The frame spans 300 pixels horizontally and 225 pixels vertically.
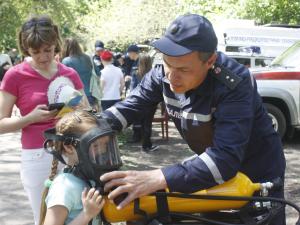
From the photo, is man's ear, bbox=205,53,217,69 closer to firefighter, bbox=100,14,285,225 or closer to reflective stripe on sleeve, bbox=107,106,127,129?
firefighter, bbox=100,14,285,225

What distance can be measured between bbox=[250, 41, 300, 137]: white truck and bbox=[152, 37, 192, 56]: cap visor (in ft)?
21.0

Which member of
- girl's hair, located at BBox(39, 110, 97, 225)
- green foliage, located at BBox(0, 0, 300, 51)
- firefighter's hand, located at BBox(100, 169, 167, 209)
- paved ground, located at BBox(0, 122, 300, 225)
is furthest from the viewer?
green foliage, located at BBox(0, 0, 300, 51)

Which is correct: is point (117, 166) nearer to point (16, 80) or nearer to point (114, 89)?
point (16, 80)

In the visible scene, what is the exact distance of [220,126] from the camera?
6.26 ft

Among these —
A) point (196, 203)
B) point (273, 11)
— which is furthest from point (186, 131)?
point (273, 11)

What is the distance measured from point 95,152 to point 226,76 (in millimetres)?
574

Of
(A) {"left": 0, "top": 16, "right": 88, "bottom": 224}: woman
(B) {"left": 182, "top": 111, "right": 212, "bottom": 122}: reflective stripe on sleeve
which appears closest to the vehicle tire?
(A) {"left": 0, "top": 16, "right": 88, "bottom": 224}: woman

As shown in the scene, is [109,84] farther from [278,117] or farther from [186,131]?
[186,131]

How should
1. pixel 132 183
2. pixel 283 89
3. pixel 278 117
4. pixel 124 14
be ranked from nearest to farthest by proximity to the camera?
1. pixel 132 183
2. pixel 283 89
3. pixel 278 117
4. pixel 124 14

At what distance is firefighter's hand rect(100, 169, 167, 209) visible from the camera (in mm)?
1831

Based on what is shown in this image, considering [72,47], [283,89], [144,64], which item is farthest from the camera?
[144,64]

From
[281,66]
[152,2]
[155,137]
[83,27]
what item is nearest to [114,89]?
[155,137]

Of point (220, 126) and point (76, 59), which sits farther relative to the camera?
point (76, 59)

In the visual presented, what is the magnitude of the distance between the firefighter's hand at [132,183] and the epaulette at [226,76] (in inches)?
16.3
